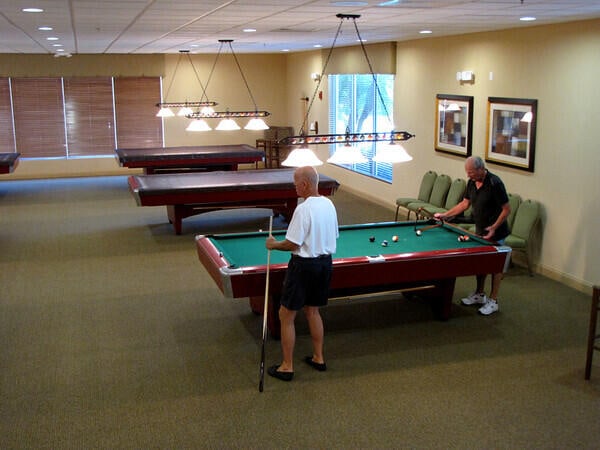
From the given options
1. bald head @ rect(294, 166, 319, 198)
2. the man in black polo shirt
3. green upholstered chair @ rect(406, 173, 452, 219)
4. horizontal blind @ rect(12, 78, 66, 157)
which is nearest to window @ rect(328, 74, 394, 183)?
green upholstered chair @ rect(406, 173, 452, 219)

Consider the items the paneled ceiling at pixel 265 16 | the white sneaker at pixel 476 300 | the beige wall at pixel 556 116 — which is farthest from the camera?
the beige wall at pixel 556 116

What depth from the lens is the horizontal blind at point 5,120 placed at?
44.8 ft

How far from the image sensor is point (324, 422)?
393cm

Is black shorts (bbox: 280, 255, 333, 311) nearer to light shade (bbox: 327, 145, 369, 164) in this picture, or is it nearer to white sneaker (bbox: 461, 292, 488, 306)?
light shade (bbox: 327, 145, 369, 164)

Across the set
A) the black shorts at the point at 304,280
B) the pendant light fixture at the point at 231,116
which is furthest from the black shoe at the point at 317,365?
the pendant light fixture at the point at 231,116

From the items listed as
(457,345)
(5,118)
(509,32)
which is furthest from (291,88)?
(457,345)

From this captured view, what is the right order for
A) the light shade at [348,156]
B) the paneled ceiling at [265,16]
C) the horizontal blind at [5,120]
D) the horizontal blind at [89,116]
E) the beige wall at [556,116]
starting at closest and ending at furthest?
the paneled ceiling at [265,16], the light shade at [348,156], the beige wall at [556,116], the horizontal blind at [5,120], the horizontal blind at [89,116]

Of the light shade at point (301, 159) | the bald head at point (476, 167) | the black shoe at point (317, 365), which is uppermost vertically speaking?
the light shade at point (301, 159)

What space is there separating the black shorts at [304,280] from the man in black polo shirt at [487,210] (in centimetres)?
189

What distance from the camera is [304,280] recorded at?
4.38m

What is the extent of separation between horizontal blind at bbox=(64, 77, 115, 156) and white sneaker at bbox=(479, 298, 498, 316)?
1064 centimetres

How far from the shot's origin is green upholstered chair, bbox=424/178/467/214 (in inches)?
322

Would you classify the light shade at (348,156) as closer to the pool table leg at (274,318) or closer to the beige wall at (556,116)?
the pool table leg at (274,318)

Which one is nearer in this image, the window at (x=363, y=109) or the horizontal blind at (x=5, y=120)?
the window at (x=363, y=109)
